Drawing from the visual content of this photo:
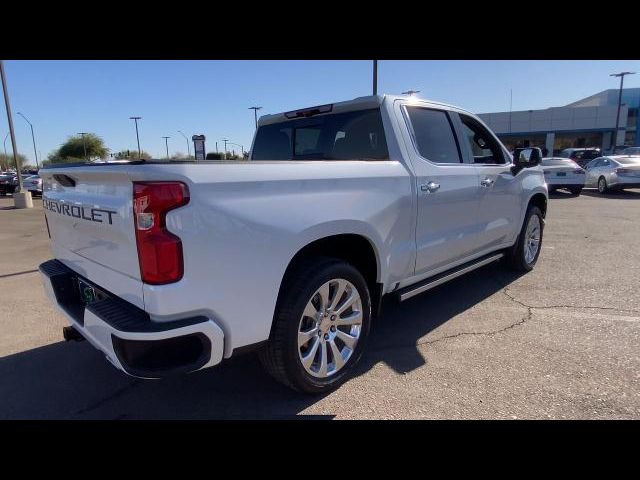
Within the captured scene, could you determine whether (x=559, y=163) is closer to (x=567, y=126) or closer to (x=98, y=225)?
(x=98, y=225)

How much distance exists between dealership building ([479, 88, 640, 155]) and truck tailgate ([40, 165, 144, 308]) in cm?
4147

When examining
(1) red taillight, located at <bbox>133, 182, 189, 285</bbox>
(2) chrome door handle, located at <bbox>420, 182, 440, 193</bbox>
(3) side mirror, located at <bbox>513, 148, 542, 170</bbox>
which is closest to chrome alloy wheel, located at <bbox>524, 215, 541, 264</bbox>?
(3) side mirror, located at <bbox>513, 148, 542, 170</bbox>

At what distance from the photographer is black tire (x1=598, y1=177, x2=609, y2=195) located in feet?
52.7

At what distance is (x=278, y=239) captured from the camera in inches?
89.8

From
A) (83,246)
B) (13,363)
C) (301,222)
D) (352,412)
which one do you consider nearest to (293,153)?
(301,222)

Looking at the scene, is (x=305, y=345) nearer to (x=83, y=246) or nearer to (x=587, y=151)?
(x=83, y=246)

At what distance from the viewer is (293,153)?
4.08 m

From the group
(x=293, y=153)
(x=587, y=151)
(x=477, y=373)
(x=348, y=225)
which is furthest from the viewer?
(x=587, y=151)

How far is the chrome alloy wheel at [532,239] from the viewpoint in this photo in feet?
17.6

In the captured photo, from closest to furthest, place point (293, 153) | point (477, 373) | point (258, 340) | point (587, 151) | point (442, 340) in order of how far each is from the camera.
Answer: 1. point (258, 340)
2. point (477, 373)
3. point (442, 340)
4. point (293, 153)
5. point (587, 151)

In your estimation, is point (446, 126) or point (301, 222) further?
point (446, 126)

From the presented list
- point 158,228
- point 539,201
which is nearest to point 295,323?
point 158,228

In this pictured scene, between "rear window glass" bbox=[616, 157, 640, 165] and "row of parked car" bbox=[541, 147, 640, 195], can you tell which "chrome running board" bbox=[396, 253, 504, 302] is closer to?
"row of parked car" bbox=[541, 147, 640, 195]
